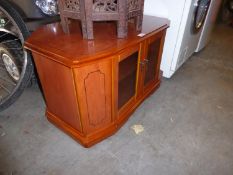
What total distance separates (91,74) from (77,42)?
224mm

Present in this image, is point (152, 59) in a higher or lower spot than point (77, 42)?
A: lower

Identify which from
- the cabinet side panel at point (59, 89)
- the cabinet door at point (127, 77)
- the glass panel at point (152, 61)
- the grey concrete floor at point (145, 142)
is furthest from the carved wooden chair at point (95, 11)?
the grey concrete floor at point (145, 142)

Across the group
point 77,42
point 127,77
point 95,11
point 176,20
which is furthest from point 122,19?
point 176,20

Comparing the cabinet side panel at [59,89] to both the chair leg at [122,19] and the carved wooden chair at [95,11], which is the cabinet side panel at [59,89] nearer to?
the carved wooden chair at [95,11]

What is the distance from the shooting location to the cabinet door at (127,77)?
1.20 metres

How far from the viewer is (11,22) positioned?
152 centimetres

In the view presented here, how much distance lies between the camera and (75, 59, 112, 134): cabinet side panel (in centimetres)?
104

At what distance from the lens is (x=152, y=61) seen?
165cm

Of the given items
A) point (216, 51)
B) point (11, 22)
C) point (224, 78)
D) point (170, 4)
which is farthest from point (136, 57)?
point (216, 51)

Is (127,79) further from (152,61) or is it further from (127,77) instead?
(152,61)

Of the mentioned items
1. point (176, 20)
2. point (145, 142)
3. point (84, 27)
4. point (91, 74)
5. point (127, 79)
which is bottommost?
point (145, 142)

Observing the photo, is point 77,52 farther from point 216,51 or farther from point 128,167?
point 216,51

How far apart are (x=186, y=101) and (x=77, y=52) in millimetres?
1257

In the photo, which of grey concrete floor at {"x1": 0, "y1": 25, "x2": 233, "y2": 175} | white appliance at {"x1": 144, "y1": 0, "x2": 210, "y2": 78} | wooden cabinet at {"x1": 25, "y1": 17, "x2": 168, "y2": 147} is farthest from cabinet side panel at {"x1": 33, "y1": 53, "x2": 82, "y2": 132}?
white appliance at {"x1": 144, "y1": 0, "x2": 210, "y2": 78}
